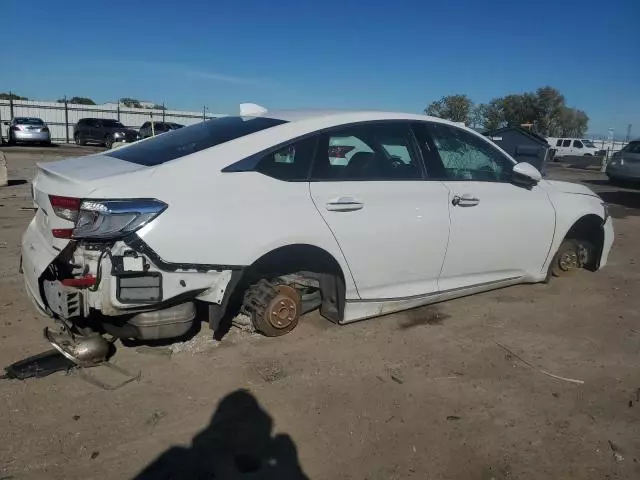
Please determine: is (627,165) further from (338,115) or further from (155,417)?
(155,417)

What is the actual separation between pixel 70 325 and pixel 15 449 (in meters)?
0.85

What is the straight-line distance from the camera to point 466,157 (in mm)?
4250

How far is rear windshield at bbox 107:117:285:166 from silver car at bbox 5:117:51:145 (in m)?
26.0

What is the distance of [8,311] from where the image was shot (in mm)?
4020

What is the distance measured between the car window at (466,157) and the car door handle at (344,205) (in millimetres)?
866

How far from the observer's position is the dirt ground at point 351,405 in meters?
2.46

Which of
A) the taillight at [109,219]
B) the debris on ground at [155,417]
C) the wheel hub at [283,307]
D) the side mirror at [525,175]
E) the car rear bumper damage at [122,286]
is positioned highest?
the side mirror at [525,175]

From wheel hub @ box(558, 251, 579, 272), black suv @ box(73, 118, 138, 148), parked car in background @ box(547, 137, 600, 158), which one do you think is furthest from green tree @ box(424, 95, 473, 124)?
wheel hub @ box(558, 251, 579, 272)

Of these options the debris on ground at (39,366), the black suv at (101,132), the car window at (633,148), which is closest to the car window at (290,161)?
the debris on ground at (39,366)

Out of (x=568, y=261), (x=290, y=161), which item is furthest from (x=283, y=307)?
(x=568, y=261)

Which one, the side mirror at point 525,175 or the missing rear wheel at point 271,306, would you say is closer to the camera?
the missing rear wheel at point 271,306

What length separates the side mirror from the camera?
4312 mm

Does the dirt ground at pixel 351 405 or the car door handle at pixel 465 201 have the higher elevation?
the car door handle at pixel 465 201

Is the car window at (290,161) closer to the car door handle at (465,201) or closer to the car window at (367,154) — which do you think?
the car window at (367,154)
